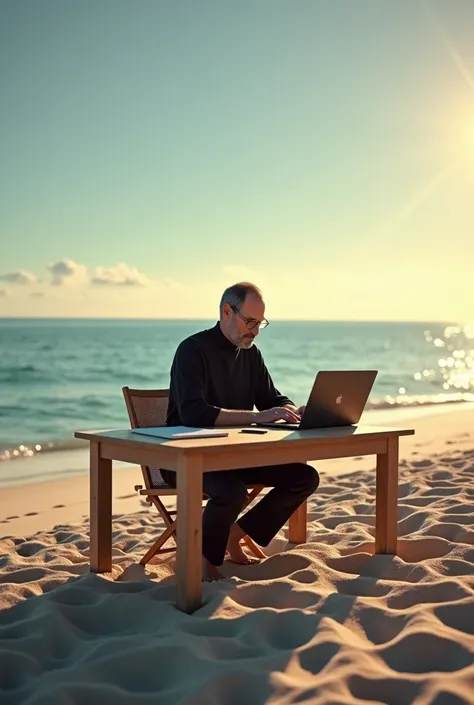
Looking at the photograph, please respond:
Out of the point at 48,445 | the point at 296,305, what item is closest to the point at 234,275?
the point at 296,305

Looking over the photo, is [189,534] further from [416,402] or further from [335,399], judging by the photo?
[416,402]

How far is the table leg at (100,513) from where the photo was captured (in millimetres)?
3881

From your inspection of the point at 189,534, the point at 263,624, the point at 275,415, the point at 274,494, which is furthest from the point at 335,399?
the point at 263,624

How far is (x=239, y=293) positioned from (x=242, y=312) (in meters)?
0.09

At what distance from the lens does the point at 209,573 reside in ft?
12.2

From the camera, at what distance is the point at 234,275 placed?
40.5m

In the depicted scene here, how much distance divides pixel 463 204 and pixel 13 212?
14.5 meters

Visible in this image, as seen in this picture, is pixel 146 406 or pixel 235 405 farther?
pixel 146 406

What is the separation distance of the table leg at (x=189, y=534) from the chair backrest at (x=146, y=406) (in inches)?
42.8

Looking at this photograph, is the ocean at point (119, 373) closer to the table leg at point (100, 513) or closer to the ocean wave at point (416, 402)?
the ocean wave at point (416, 402)

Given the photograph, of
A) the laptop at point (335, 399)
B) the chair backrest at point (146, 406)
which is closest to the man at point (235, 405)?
the laptop at point (335, 399)

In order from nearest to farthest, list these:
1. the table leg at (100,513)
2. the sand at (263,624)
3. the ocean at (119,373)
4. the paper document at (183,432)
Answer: the sand at (263,624) < the paper document at (183,432) < the table leg at (100,513) < the ocean at (119,373)

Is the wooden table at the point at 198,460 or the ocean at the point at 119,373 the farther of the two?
the ocean at the point at 119,373

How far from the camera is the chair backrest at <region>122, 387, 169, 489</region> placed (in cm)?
440
